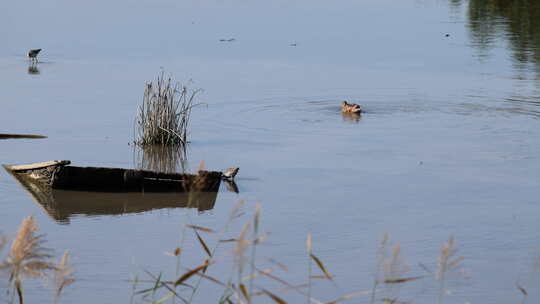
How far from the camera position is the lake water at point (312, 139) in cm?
845

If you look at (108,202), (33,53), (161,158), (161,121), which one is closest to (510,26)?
(33,53)

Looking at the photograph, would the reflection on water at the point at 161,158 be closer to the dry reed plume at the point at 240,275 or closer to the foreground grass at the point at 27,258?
the dry reed plume at the point at 240,275

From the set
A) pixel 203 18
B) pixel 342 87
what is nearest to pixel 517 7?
pixel 203 18

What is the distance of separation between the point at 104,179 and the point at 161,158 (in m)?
2.19

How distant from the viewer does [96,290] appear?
7484 millimetres

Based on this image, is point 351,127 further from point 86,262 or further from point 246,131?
point 86,262

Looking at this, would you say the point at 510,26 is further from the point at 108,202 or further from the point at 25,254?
the point at 25,254

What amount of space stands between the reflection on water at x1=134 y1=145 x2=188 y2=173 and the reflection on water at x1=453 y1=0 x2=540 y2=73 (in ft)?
32.2

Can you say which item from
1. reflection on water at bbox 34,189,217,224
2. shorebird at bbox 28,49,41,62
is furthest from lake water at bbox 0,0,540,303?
shorebird at bbox 28,49,41,62

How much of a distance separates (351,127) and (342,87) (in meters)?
3.74

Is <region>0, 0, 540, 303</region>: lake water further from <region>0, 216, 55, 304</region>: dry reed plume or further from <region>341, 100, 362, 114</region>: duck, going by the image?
<region>0, 216, 55, 304</region>: dry reed plume

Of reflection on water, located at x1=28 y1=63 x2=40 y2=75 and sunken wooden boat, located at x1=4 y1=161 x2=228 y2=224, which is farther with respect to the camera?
reflection on water, located at x1=28 y1=63 x2=40 y2=75

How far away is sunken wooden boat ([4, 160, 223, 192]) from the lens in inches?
416

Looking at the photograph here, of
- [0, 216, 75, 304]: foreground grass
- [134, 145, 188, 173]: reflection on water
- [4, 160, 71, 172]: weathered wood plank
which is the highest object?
[0, 216, 75, 304]: foreground grass
